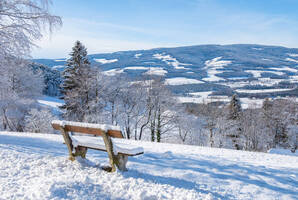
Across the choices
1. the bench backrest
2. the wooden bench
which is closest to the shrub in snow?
the wooden bench

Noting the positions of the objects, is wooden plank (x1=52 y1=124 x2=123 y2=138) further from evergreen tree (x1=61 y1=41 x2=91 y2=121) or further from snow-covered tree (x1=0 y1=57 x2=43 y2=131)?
snow-covered tree (x1=0 y1=57 x2=43 y2=131)

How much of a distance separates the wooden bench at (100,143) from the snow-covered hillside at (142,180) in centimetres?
23

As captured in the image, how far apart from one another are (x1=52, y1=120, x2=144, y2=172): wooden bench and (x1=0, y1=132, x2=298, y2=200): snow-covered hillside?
23cm

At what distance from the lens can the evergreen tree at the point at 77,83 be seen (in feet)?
66.6

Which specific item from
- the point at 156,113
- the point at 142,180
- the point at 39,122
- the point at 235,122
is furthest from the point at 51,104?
the point at 142,180

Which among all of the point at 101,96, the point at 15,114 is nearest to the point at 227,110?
the point at 101,96

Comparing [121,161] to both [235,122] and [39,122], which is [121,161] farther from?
[235,122]

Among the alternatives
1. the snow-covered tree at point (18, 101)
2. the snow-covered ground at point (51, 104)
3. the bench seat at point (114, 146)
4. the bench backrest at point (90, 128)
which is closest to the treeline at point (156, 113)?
the snow-covered tree at point (18, 101)

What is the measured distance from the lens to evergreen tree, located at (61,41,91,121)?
20297mm

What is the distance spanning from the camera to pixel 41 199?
3.66 meters

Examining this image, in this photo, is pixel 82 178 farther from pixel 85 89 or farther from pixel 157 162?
pixel 85 89

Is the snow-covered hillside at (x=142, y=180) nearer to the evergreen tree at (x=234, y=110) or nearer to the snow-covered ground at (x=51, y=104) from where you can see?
the evergreen tree at (x=234, y=110)

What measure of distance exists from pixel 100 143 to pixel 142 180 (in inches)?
48.1

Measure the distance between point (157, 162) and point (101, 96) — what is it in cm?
1634
